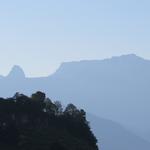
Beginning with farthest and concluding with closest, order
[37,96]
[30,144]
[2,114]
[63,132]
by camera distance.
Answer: [37,96], [2,114], [63,132], [30,144]

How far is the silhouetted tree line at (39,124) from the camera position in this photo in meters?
77.2

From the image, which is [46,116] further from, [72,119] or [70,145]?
[70,145]

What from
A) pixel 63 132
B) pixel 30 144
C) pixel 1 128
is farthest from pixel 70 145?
pixel 1 128

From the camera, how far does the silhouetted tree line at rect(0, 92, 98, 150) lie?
253 feet

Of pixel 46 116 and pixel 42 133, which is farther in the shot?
pixel 46 116

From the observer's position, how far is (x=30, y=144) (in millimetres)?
71500

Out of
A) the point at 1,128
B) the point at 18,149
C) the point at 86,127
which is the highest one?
the point at 86,127

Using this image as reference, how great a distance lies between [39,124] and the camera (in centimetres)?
9256

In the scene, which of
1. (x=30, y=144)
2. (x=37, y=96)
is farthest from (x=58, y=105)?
(x=30, y=144)

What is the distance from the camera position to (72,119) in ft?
321

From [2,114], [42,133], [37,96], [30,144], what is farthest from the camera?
[37,96]

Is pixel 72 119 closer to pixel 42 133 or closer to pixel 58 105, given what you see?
pixel 58 105

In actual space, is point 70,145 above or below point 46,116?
below

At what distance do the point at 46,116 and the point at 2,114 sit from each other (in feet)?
26.4
